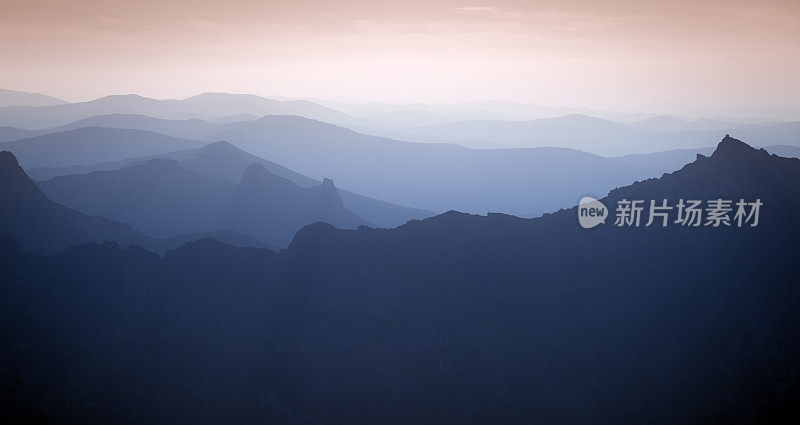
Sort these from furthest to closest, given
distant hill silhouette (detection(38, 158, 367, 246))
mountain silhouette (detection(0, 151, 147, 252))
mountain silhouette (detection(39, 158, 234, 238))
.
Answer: mountain silhouette (detection(39, 158, 234, 238)) → distant hill silhouette (detection(38, 158, 367, 246)) → mountain silhouette (detection(0, 151, 147, 252))

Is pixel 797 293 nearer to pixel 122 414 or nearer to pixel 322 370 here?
pixel 322 370

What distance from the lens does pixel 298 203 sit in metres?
156

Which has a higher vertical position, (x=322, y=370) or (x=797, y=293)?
(x=797, y=293)

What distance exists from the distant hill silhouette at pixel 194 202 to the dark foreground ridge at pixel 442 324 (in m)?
75.6

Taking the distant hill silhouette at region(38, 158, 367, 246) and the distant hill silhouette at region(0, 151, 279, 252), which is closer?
the distant hill silhouette at region(0, 151, 279, 252)

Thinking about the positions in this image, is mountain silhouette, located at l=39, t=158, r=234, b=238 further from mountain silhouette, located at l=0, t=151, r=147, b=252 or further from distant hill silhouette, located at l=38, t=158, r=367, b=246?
mountain silhouette, located at l=0, t=151, r=147, b=252

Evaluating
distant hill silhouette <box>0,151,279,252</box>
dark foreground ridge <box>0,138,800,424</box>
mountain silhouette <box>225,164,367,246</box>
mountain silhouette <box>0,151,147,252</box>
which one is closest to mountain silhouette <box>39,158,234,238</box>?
mountain silhouette <box>225,164,367,246</box>

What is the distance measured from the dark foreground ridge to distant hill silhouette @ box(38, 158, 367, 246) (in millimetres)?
75582

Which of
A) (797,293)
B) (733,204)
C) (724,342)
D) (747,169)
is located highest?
(747,169)

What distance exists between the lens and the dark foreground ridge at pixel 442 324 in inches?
1972

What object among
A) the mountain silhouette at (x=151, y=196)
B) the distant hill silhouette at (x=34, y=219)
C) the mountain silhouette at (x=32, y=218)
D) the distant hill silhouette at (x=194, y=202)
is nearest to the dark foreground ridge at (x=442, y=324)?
the distant hill silhouette at (x=34, y=219)

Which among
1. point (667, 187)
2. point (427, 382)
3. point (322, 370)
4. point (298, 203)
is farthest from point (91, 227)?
point (667, 187)

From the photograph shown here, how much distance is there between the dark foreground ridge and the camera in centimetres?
5009

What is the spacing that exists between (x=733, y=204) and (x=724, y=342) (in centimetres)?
1756
